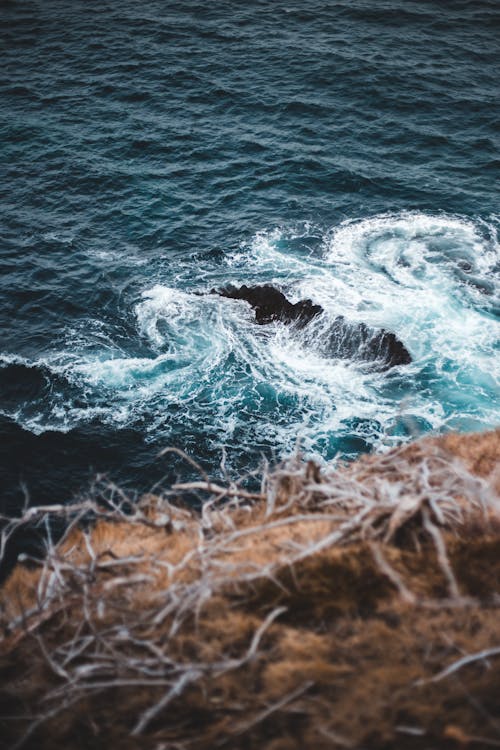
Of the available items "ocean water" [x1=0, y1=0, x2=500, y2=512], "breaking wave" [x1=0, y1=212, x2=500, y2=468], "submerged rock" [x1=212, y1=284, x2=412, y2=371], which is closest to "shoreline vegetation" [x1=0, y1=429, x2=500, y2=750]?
"ocean water" [x1=0, y1=0, x2=500, y2=512]

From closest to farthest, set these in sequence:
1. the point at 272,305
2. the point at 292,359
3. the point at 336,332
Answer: the point at 292,359
the point at 336,332
the point at 272,305

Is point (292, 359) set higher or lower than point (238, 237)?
lower

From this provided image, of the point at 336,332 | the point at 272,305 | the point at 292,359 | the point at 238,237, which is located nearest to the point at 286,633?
the point at 292,359

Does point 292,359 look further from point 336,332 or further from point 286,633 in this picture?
point 286,633

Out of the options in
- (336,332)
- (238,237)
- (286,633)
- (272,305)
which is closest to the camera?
(286,633)

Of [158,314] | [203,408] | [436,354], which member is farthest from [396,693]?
[158,314]

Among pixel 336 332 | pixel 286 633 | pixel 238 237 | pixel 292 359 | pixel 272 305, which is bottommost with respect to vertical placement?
pixel 292 359
